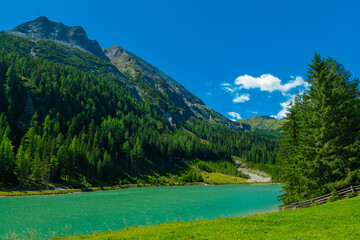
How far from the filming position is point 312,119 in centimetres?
2706

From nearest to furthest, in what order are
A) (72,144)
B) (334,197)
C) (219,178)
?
(334,197) < (72,144) < (219,178)

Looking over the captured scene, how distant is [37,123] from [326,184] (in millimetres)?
135665

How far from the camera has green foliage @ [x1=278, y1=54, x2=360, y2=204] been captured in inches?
973

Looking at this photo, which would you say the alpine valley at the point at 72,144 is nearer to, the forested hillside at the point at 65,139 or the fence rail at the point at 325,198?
the forested hillside at the point at 65,139

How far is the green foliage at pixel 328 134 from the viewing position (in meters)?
24.7

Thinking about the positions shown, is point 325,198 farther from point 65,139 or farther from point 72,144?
point 65,139

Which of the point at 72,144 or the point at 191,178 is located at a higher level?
the point at 72,144

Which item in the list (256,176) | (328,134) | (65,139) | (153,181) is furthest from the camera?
(256,176)

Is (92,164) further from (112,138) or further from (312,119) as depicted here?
(312,119)

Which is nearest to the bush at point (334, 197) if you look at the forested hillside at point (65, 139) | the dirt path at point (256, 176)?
the forested hillside at point (65, 139)

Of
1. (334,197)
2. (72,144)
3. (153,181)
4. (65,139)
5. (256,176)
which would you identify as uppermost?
(65,139)

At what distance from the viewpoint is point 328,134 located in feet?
84.8

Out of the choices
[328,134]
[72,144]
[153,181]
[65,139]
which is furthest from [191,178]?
[328,134]

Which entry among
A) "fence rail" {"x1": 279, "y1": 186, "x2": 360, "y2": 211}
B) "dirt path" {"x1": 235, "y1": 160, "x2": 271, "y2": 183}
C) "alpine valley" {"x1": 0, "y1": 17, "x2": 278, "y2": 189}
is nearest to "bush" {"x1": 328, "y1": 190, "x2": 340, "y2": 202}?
"fence rail" {"x1": 279, "y1": 186, "x2": 360, "y2": 211}
